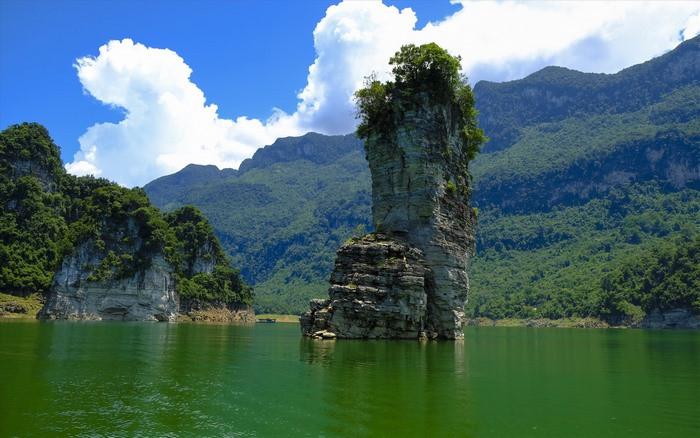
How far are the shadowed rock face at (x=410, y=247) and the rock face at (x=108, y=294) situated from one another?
7555cm

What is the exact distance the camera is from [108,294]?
420 ft

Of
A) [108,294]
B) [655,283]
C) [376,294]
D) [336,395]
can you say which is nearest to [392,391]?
[336,395]

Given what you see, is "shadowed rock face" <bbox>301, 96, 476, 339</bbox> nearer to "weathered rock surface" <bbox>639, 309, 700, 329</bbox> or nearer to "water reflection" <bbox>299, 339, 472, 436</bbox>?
A: "water reflection" <bbox>299, 339, 472, 436</bbox>

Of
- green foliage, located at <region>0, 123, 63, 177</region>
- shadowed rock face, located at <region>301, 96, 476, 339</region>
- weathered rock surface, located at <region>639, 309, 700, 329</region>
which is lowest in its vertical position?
weathered rock surface, located at <region>639, 309, 700, 329</region>

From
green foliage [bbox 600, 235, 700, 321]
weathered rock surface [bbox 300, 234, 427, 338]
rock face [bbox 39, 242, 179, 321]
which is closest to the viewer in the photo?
weathered rock surface [bbox 300, 234, 427, 338]

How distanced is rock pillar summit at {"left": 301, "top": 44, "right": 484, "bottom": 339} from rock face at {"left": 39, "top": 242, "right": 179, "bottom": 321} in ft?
246

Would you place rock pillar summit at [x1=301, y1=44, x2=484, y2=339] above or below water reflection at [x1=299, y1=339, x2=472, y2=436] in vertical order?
above

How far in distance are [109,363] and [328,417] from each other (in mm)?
20355

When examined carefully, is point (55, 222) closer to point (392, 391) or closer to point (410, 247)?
point (410, 247)

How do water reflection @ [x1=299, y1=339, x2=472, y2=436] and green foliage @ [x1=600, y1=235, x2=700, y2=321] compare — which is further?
green foliage @ [x1=600, y1=235, x2=700, y2=321]

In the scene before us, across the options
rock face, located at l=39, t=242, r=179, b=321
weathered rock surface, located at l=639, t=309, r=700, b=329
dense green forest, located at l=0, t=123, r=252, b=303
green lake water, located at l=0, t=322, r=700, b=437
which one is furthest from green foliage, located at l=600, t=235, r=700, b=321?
rock face, located at l=39, t=242, r=179, b=321

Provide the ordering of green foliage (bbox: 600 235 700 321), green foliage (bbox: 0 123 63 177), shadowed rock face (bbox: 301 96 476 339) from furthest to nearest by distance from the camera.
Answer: green foliage (bbox: 600 235 700 321)
green foliage (bbox: 0 123 63 177)
shadowed rock face (bbox: 301 96 476 339)

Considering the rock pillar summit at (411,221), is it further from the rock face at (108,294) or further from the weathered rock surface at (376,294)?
the rock face at (108,294)

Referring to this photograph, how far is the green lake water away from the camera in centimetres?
1991
